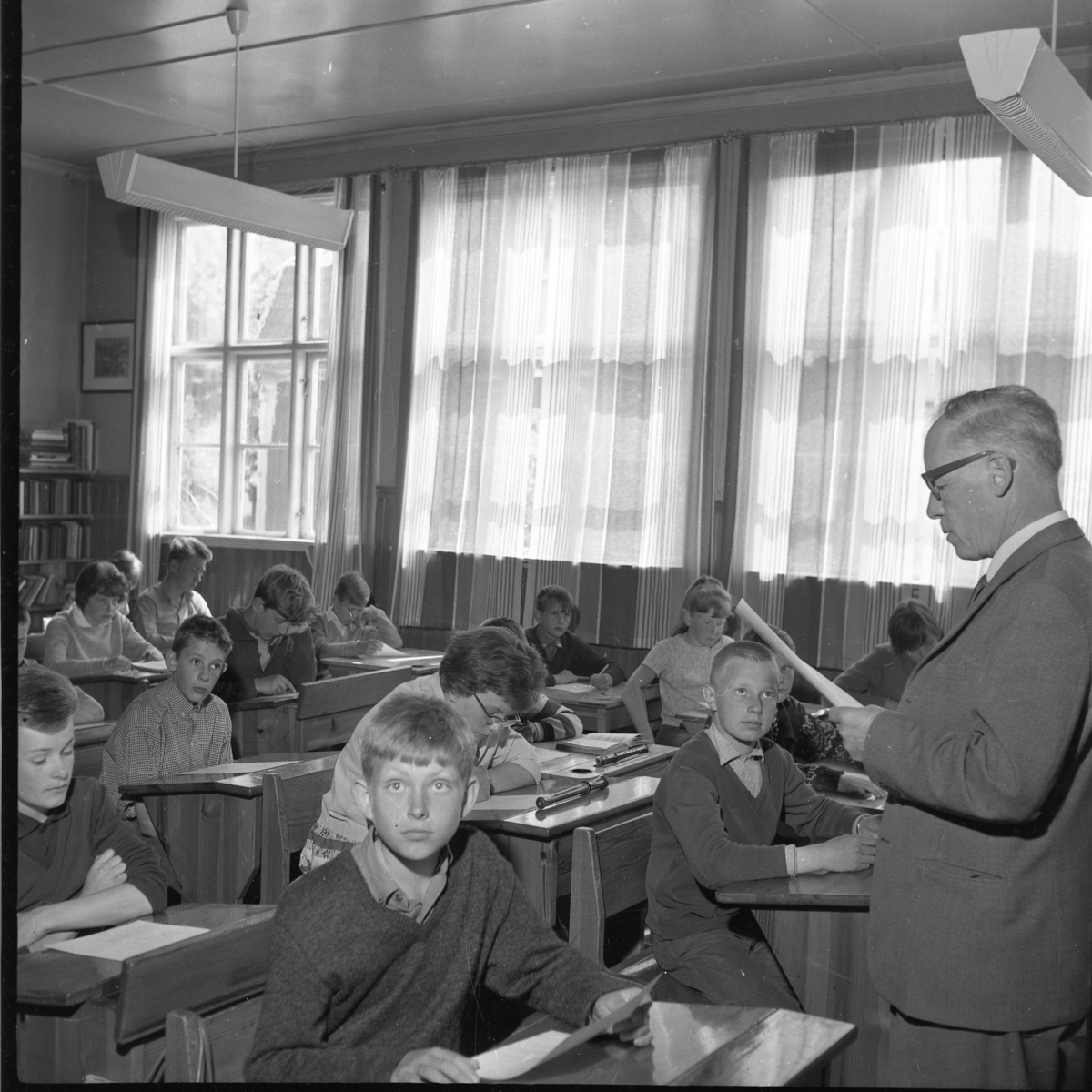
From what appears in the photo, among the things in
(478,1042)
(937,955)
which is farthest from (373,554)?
(937,955)

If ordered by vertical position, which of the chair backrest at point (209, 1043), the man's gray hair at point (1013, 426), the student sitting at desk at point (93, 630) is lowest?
the chair backrest at point (209, 1043)

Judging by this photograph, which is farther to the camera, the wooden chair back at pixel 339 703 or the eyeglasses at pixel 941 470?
the wooden chair back at pixel 339 703

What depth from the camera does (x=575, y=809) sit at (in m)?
2.15

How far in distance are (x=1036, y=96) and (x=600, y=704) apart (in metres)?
1.14

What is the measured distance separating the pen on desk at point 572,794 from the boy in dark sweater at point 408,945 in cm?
57

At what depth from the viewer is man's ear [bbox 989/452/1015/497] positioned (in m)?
1.49

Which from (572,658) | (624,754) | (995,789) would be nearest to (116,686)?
(572,658)

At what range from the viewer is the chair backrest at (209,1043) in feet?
4.68

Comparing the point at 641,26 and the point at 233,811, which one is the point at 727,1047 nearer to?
the point at 233,811

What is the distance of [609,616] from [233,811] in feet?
2.29

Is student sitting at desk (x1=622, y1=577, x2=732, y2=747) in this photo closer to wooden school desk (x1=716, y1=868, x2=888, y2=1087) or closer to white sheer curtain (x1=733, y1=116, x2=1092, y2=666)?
white sheer curtain (x1=733, y1=116, x2=1092, y2=666)

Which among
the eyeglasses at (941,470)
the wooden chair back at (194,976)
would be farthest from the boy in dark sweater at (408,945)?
the eyeglasses at (941,470)

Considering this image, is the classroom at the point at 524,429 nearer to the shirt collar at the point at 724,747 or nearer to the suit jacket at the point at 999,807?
the suit jacket at the point at 999,807

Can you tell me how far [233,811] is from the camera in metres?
1.86
